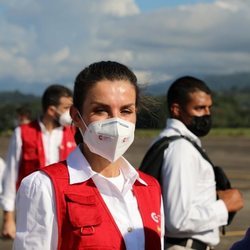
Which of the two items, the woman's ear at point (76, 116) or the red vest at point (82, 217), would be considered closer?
the red vest at point (82, 217)

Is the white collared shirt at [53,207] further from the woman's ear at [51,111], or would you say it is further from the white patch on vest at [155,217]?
the woman's ear at [51,111]

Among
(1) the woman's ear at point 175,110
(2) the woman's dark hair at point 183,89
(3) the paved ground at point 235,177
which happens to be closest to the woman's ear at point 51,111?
(2) the woman's dark hair at point 183,89

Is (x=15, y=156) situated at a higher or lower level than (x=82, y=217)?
lower

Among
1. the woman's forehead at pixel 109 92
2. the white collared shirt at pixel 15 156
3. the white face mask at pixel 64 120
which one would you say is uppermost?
the woman's forehead at pixel 109 92

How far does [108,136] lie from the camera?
3.02 meters

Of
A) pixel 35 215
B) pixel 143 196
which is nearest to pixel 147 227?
pixel 143 196

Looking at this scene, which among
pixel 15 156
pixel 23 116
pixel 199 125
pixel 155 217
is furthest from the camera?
pixel 23 116

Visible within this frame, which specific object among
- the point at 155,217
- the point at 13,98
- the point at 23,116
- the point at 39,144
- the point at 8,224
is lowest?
the point at 13,98

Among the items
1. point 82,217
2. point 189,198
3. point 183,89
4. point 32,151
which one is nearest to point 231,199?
point 189,198

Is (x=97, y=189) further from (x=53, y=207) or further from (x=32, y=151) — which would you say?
(x=32, y=151)

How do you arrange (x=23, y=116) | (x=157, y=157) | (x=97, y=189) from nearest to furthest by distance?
(x=97, y=189) → (x=157, y=157) → (x=23, y=116)

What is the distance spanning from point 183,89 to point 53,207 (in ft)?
7.77

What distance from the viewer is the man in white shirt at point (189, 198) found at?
447 cm

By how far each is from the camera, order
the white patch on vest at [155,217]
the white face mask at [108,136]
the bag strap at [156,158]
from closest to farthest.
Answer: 1. the white face mask at [108,136]
2. the white patch on vest at [155,217]
3. the bag strap at [156,158]
